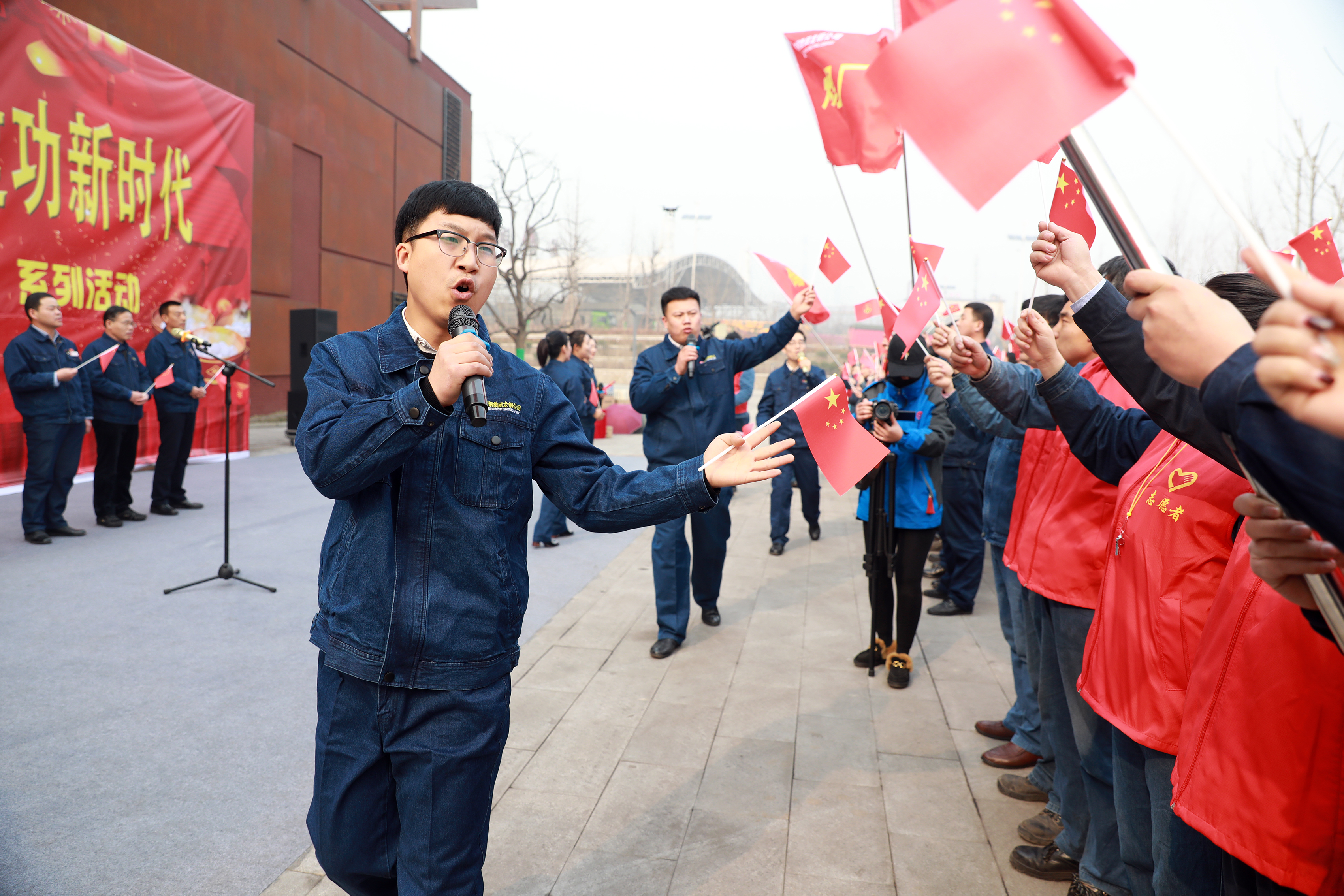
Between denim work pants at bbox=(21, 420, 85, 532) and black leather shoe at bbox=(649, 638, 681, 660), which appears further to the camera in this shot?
denim work pants at bbox=(21, 420, 85, 532)

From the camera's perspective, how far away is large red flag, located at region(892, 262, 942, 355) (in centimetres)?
331

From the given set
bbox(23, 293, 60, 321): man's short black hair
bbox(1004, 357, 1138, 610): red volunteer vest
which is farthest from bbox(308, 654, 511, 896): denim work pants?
bbox(23, 293, 60, 321): man's short black hair

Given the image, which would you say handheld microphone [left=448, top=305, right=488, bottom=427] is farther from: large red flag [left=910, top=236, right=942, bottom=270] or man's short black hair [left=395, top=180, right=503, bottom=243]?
large red flag [left=910, top=236, right=942, bottom=270]

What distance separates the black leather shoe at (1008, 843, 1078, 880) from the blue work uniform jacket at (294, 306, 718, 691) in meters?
1.85

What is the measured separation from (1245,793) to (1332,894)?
171 millimetres

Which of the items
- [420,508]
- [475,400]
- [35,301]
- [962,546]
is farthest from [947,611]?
[35,301]

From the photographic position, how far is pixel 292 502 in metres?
8.72

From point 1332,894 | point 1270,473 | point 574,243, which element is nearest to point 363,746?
point 1270,473

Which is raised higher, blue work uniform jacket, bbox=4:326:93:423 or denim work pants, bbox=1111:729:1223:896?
blue work uniform jacket, bbox=4:326:93:423

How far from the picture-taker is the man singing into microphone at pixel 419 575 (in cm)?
168

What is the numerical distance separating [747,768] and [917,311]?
6.60 feet


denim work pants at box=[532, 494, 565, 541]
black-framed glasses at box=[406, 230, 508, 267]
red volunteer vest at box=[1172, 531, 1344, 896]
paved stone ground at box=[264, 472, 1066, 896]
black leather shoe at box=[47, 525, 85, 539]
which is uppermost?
black-framed glasses at box=[406, 230, 508, 267]

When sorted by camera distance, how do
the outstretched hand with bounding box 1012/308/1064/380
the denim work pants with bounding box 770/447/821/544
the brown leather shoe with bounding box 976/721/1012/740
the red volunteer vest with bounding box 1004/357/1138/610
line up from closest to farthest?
the outstretched hand with bounding box 1012/308/1064/380, the red volunteer vest with bounding box 1004/357/1138/610, the brown leather shoe with bounding box 976/721/1012/740, the denim work pants with bounding box 770/447/821/544

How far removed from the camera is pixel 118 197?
366 inches
